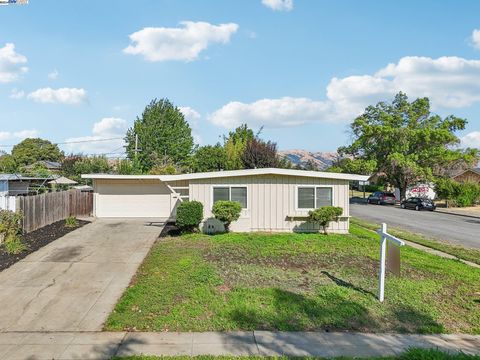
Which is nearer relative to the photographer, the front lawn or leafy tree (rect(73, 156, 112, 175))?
the front lawn

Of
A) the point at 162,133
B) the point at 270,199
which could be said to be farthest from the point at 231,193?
Result: the point at 162,133

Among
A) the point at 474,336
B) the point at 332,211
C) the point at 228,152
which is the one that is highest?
the point at 228,152

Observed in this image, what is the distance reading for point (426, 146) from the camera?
39.7 m

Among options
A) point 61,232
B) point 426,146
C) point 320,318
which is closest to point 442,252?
point 320,318

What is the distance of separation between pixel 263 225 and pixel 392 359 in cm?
1182

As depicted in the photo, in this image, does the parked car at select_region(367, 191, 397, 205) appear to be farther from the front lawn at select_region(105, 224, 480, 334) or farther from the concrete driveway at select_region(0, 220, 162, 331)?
the concrete driveway at select_region(0, 220, 162, 331)

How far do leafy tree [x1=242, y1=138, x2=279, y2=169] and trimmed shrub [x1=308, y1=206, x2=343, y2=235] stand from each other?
45.9ft

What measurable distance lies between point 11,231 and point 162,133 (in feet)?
147

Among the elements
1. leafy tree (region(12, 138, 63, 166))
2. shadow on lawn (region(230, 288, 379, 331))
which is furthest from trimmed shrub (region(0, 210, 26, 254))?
leafy tree (region(12, 138, 63, 166))

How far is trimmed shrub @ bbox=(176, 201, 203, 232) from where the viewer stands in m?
16.1

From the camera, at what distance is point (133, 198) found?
2361 cm

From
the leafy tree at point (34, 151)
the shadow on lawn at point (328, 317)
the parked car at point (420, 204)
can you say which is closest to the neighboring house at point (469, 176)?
the parked car at point (420, 204)

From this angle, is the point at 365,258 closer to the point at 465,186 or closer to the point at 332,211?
the point at 332,211

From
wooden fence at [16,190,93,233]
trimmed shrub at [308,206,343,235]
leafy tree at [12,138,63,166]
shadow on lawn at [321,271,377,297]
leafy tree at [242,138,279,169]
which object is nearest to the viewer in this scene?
shadow on lawn at [321,271,377,297]
